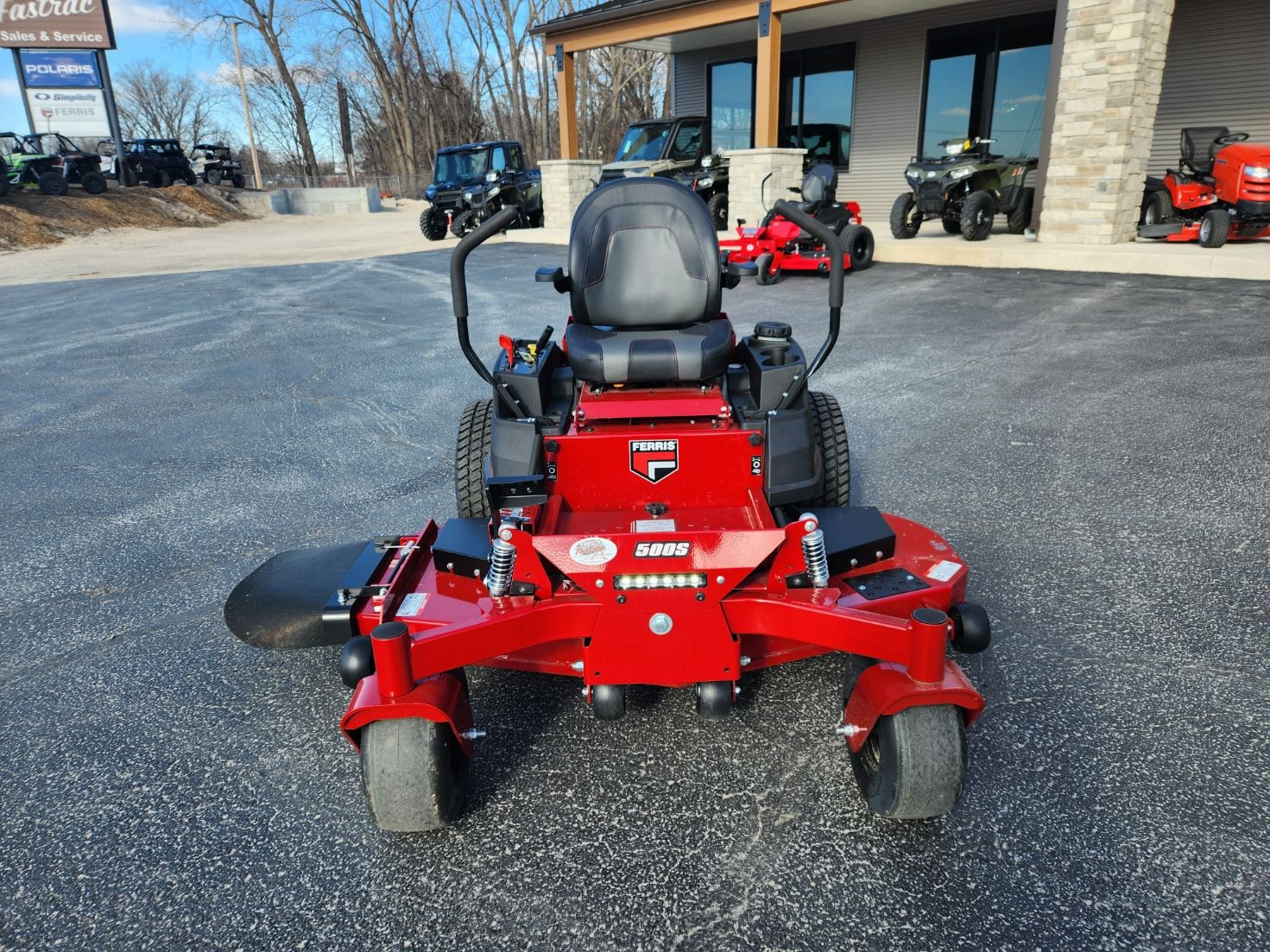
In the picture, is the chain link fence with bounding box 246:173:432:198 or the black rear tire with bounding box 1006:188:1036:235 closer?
the black rear tire with bounding box 1006:188:1036:235

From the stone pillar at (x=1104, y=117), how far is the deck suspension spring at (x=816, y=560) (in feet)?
33.6

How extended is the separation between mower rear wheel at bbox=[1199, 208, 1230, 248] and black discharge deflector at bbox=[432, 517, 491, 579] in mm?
10785

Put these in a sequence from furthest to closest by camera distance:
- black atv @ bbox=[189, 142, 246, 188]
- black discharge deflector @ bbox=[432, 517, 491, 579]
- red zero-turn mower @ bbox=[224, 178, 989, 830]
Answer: black atv @ bbox=[189, 142, 246, 188], black discharge deflector @ bbox=[432, 517, 491, 579], red zero-turn mower @ bbox=[224, 178, 989, 830]

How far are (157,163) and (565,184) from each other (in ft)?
61.7

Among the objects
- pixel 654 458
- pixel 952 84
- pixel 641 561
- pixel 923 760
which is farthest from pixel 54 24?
pixel 923 760

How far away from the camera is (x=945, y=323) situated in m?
8.26

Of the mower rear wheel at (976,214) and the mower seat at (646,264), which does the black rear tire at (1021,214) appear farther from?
the mower seat at (646,264)

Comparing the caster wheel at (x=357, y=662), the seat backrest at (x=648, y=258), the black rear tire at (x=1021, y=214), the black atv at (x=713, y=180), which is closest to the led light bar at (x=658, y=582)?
the caster wheel at (x=357, y=662)

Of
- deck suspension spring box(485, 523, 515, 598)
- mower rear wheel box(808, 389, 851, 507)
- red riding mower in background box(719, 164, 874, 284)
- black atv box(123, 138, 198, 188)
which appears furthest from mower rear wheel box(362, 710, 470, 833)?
black atv box(123, 138, 198, 188)

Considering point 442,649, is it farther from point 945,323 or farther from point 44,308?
point 44,308

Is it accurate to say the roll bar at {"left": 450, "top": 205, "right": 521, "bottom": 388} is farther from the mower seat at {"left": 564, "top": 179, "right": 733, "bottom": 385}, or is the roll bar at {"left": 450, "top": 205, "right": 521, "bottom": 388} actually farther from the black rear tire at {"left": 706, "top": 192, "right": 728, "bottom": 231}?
the black rear tire at {"left": 706, "top": 192, "right": 728, "bottom": 231}

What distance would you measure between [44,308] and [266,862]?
471 inches

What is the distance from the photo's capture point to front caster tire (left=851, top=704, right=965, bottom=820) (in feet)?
6.70

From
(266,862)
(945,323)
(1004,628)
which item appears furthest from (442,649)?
(945,323)
